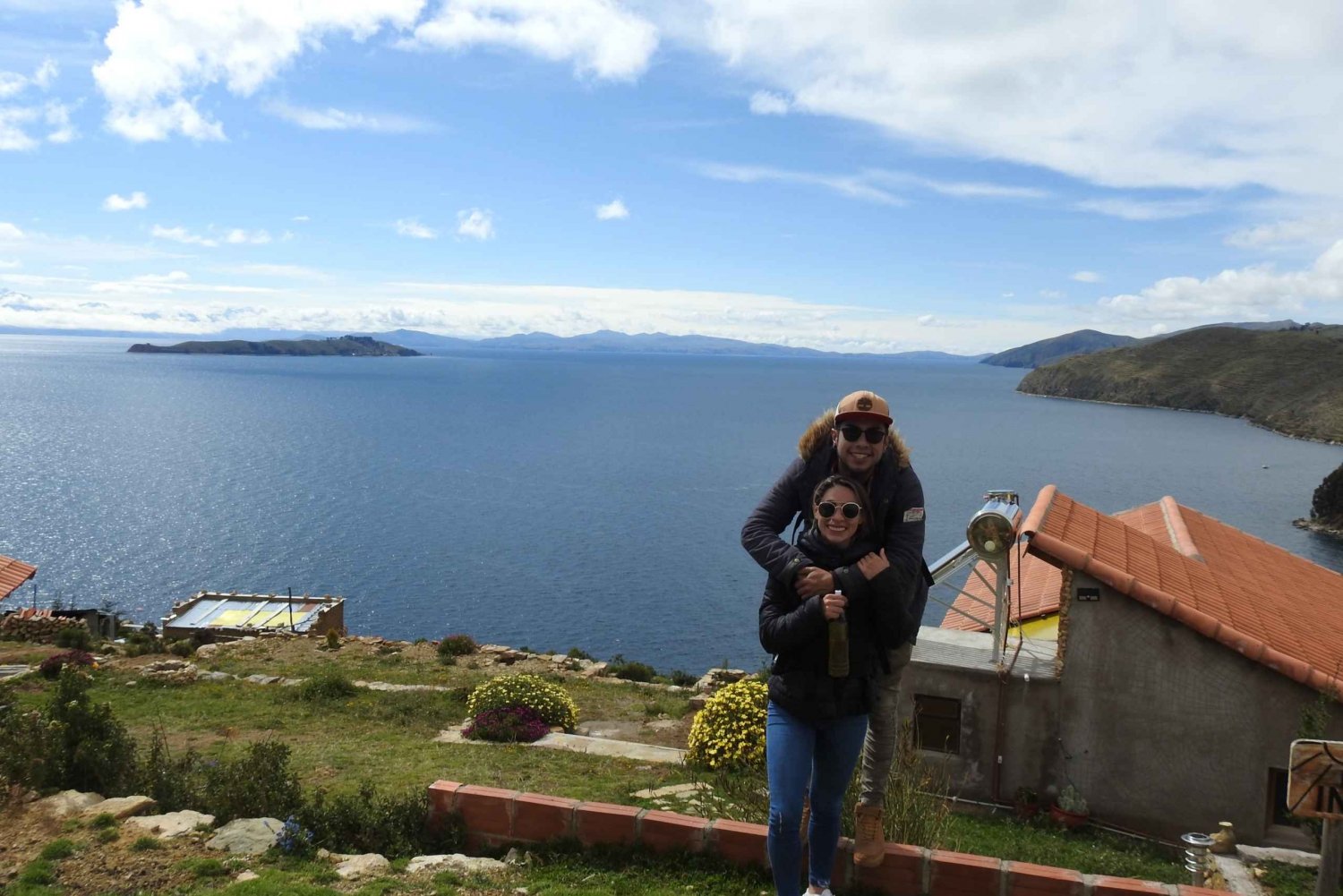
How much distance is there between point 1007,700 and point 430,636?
30.5 metres

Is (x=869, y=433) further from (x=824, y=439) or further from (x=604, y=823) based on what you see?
(x=604, y=823)

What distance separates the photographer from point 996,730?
1028cm

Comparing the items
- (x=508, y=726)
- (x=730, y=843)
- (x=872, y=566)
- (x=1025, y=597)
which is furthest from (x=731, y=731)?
(x=1025, y=597)

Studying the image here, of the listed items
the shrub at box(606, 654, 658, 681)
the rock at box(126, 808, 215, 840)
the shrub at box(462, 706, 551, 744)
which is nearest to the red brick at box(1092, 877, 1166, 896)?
the rock at box(126, 808, 215, 840)

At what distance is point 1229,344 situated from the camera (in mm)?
185500

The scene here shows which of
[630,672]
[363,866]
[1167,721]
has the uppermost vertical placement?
[363,866]

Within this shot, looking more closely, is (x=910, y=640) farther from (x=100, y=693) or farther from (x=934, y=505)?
(x=934, y=505)

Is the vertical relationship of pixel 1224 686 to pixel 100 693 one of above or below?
above

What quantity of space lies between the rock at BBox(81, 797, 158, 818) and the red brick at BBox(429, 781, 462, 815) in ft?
7.06

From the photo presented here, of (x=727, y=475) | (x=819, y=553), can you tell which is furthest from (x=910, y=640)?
(x=727, y=475)

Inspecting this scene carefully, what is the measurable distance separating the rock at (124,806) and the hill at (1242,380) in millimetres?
142915

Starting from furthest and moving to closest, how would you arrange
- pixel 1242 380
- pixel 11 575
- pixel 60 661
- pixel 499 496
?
pixel 1242 380 < pixel 499 496 < pixel 11 575 < pixel 60 661

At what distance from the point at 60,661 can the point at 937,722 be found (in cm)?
1678

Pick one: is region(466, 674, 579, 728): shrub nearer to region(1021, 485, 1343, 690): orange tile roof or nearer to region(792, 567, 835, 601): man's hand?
region(1021, 485, 1343, 690): orange tile roof
